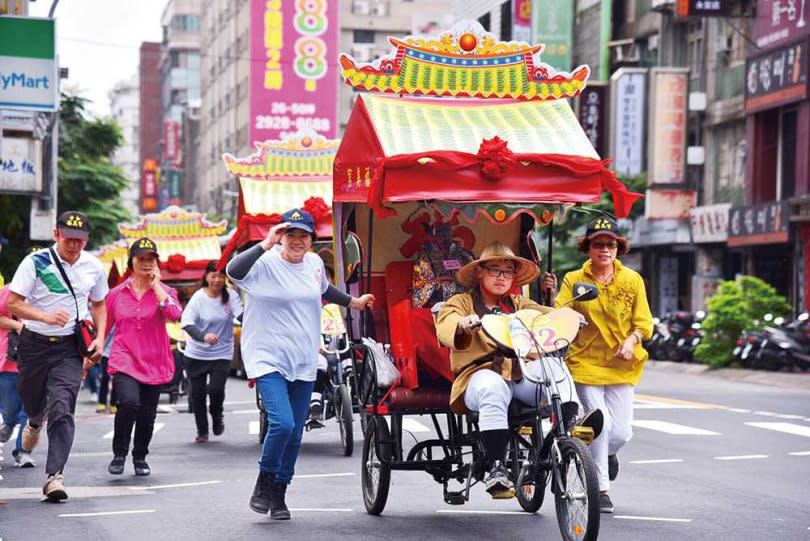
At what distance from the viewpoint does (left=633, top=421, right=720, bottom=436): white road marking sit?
1673 cm

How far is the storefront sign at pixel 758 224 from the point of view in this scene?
36.4 meters

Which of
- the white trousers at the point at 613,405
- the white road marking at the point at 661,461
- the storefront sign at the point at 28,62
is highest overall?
the storefront sign at the point at 28,62

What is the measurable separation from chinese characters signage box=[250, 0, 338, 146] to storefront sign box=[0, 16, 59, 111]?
4465cm

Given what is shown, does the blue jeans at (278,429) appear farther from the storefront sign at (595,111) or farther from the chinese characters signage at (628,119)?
the storefront sign at (595,111)

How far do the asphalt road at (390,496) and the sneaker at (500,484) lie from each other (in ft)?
1.21

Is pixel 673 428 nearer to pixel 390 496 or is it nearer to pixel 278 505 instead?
pixel 390 496

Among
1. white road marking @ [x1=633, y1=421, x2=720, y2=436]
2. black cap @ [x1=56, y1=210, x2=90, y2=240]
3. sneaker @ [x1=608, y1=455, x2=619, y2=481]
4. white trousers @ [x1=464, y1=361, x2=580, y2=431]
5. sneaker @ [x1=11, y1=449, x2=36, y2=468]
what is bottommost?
white road marking @ [x1=633, y1=421, x2=720, y2=436]

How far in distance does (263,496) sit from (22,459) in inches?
173

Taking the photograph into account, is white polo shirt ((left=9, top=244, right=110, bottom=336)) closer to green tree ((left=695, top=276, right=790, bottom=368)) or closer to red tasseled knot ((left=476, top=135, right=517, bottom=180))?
red tasseled knot ((left=476, top=135, right=517, bottom=180))

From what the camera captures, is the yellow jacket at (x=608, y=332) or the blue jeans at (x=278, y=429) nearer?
the blue jeans at (x=278, y=429)

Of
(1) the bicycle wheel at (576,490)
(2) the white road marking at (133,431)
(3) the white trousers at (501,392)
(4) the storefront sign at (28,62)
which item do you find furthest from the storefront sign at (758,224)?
(1) the bicycle wheel at (576,490)

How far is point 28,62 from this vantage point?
704 inches

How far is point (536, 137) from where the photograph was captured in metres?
11.0

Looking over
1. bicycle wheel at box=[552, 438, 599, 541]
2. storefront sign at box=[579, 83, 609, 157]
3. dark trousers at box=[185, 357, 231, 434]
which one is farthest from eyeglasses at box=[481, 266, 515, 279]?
storefront sign at box=[579, 83, 609, 157]
